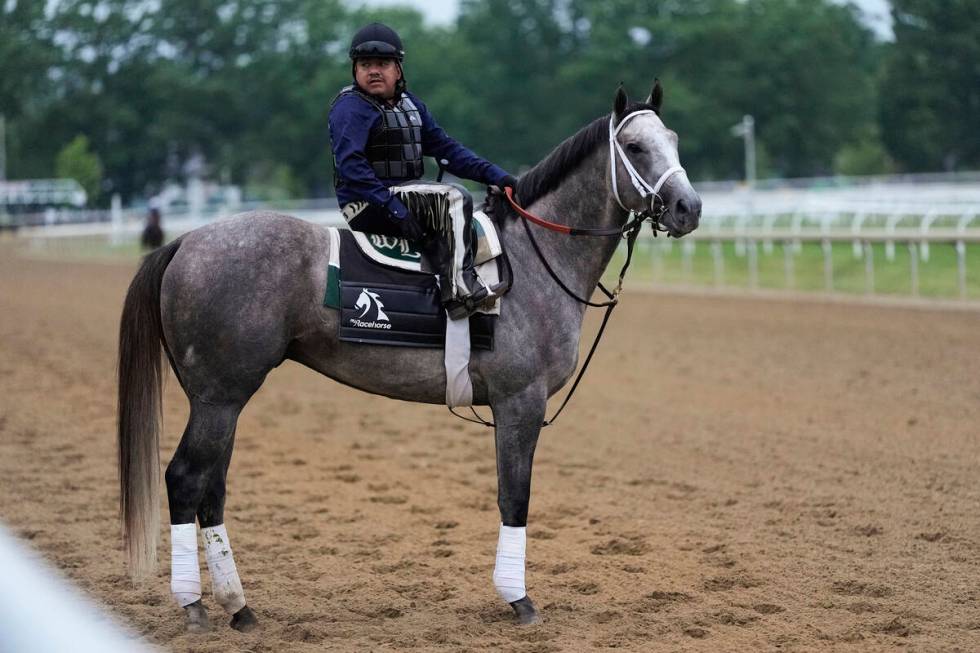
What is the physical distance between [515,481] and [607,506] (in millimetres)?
2355

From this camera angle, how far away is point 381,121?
5.03 meters

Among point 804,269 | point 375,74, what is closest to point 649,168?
point 375,74

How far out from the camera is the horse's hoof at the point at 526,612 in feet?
16.2

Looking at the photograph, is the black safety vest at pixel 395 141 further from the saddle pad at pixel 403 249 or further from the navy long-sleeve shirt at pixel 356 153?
the saddle pad at pixel 403 249

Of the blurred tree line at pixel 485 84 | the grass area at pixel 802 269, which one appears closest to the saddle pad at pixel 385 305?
the grass area at pixel 802 269

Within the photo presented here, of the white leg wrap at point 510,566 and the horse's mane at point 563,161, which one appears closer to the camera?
the white leg wrap at point 510,566

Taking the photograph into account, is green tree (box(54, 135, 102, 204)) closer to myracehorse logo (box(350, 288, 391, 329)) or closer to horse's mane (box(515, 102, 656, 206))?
horse's mane (box(515, 102, 656, 206))

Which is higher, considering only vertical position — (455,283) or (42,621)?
(455,283)

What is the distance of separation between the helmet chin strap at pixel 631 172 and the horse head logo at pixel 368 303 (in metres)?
1.12

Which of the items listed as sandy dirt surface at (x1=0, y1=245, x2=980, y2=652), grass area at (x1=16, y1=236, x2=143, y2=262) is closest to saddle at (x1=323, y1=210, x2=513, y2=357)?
sandy dirt surface at (x1=0, y1=245, x2=980, y2=652)

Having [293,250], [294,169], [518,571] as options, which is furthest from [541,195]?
[294,169]

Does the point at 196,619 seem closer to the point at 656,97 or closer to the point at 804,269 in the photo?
the point at 656,97

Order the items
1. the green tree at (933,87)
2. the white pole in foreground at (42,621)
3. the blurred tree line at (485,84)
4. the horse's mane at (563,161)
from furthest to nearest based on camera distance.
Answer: the blurred tree line at (485,84), the green tree at (933,87), the horse's mane at (563,161), the white pole in foreground at (42,621)

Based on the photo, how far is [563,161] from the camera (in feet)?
17.1
